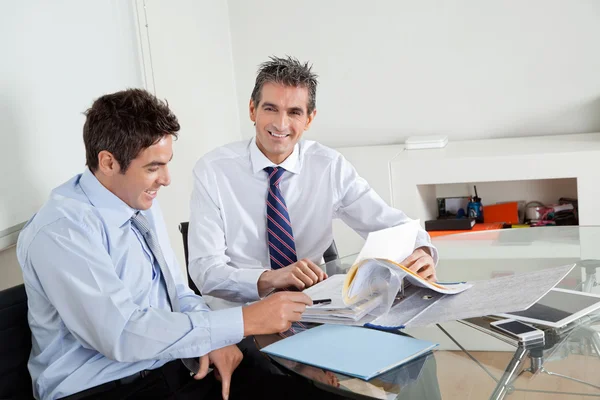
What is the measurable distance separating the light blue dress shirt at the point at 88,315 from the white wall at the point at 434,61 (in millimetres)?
2470

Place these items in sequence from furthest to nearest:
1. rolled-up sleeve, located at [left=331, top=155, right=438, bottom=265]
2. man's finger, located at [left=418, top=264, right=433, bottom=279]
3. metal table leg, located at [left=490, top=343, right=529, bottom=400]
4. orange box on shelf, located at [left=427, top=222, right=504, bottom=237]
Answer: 1. orange box on shelf, located at [left=427, top=222, right=504, bottom=237]
2. rolled-up sleeve, located at [left=331, top=155, right=438, bottom=265]
3. man's finger, located at [left=418, top=264, right=433, bottom=279]
4. metal table leg, located at [left=490, top=343, right=529, bottom=400]

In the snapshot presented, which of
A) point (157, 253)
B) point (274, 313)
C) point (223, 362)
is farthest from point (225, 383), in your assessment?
point (157, 253)

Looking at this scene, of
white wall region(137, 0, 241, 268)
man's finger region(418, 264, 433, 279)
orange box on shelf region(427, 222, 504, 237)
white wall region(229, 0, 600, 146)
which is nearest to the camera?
man's finger region(418, 264, 433, 279)

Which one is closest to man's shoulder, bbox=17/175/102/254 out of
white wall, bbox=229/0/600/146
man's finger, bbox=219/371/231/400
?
man's finger, bbox=219/371/231/400

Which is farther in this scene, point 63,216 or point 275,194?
point 275,194

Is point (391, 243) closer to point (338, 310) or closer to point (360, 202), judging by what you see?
point (338, 310)

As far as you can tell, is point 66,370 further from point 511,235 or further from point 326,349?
point 511,235

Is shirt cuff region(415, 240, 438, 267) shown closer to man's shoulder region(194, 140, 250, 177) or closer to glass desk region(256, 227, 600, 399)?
glass desk region(256, 227, 600, 399)

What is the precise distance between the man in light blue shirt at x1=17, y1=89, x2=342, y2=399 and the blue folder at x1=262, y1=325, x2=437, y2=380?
0.07m

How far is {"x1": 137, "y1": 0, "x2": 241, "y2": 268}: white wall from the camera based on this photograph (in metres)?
3.26

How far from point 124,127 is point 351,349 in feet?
2.48

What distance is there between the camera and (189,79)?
3.54 meters

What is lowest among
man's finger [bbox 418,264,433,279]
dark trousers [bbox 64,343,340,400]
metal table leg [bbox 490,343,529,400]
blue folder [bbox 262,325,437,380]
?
dark trousers [bbox 64,343,340,400]

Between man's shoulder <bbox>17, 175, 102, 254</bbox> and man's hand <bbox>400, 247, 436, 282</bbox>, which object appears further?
man's hand <bbox>400, 247, 436, 282</bbox>
